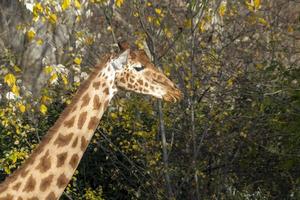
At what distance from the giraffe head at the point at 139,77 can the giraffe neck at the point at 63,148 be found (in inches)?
4.3

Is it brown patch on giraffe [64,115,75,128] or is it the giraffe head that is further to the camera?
the giraffe head

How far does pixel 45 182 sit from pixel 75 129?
52 centimetres

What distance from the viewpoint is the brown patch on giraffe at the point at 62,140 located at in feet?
18.7

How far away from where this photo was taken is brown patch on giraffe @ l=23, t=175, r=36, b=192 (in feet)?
18.2

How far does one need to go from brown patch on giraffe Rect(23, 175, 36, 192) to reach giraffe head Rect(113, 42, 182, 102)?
1.18 m

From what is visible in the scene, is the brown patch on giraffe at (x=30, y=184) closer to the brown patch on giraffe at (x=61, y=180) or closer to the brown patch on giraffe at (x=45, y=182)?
the brown patch on giraffe at (x=45, y=182)

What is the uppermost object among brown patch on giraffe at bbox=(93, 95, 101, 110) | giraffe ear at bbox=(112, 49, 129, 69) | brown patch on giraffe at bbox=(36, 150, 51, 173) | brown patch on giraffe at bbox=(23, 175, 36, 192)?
giraffe ear at bbox=(112, 49, 129, 69)

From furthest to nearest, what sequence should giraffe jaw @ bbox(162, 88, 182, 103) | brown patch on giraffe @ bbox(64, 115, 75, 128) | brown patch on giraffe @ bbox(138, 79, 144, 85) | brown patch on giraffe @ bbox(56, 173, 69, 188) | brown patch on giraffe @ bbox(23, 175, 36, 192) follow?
giraffe jaw @ bbox(162, 88, 182, 103), brown patch on giraffe @ bbox(138, 79, 144, 85), brown patch on giraffe @ bbox(64, 115, 75, 128), brown patch on giraffe @ bbox(56, 173, 69, 188), brown patch on giraffe @ bbox(23, 175, 36, 192)

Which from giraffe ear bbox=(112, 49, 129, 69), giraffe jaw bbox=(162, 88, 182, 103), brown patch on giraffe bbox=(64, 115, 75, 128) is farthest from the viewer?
giraffe jaw bbox=(162, 88, 182, 103)

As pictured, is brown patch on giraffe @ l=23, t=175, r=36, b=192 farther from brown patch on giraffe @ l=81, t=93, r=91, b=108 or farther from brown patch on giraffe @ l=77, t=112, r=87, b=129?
brown patch on giraffe @ l=81, t=93, r=91, b=108

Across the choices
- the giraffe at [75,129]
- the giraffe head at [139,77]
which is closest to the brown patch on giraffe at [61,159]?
the giraffe at [75,129]

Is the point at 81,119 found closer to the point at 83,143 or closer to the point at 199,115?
the point at 83,143

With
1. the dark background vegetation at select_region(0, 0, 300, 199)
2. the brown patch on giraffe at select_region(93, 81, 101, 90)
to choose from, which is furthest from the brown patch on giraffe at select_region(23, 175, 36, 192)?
the dark background vegetation at select_region(0, 0, 300, 199)

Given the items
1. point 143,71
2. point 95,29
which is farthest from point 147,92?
point 95,29
